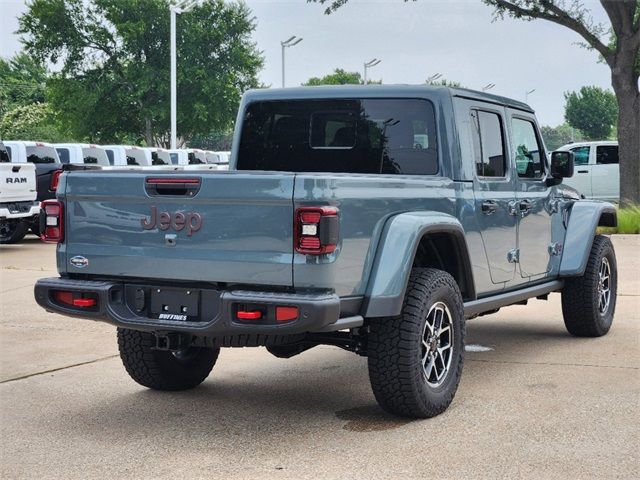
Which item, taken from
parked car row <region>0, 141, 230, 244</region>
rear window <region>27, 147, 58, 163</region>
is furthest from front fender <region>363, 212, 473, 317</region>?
rear window <region>27, 147, 58, 163</region>

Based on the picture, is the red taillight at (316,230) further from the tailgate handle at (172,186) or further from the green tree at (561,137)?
the green tree at (561,137)

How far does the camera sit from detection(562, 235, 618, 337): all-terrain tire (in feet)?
28.0

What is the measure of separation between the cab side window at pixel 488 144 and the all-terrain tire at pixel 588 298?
5.37 ft

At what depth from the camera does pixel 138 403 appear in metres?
6.52

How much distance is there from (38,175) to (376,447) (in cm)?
1526

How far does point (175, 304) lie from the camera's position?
223 inches

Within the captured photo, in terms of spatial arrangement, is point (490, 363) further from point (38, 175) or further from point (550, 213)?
point (38, 175)

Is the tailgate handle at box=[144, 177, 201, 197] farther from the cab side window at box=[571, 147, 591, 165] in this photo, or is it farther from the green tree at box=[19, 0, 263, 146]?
the green tree at box=[19, 0, 263, 146]

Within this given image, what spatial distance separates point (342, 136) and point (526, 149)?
5.46 ft

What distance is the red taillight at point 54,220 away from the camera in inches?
238

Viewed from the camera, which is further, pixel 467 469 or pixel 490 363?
pixel 490 363

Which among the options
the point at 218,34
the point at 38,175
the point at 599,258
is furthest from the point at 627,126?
the point at 218,34

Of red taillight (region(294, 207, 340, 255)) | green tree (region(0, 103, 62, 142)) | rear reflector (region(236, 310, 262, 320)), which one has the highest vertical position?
green tree (region(0, 103, 62, 142))

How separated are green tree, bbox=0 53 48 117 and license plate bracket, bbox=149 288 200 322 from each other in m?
73.5
